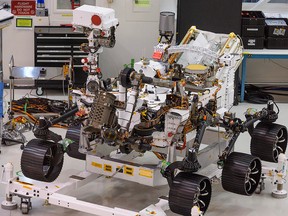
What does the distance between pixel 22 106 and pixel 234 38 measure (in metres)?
2.63

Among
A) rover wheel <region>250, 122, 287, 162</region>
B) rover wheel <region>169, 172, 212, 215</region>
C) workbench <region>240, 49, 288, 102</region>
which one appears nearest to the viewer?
rover wheel <region>169, 172, 212, 215</region>

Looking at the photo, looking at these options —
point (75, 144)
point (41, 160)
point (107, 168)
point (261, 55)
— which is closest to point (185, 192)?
point (107, 168)

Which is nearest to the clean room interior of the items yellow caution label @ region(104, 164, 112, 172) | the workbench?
yellow caution label @ region(104, 164, 112, 172)

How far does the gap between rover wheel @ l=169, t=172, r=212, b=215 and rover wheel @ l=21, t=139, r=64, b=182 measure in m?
1.00

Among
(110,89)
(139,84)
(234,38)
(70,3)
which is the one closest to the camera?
(139,84)

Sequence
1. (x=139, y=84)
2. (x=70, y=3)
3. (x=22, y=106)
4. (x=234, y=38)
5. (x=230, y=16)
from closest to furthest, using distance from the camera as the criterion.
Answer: (x=139, y=84)
(x=234, y=38)
(x=22, y=106)
(x=230, y=16)
(x=70, y=3)

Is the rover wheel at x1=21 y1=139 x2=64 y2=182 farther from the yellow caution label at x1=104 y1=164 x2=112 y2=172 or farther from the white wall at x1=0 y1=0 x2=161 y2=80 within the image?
the white wall at x1=0 y1=0 x2=161 y2=80

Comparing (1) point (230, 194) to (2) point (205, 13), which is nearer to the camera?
(1) point (230, 194)

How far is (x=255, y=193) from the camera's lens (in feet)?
20.3

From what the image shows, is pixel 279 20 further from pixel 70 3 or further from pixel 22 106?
pixel 22 106

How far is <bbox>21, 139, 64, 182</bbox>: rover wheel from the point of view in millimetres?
5570

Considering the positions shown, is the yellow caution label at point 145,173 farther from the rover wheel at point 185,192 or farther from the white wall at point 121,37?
the white wall at point 121,37

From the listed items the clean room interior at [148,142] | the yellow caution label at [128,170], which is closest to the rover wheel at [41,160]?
the clean room interior at [148,142]

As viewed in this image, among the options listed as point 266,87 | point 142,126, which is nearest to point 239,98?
point 266,87
